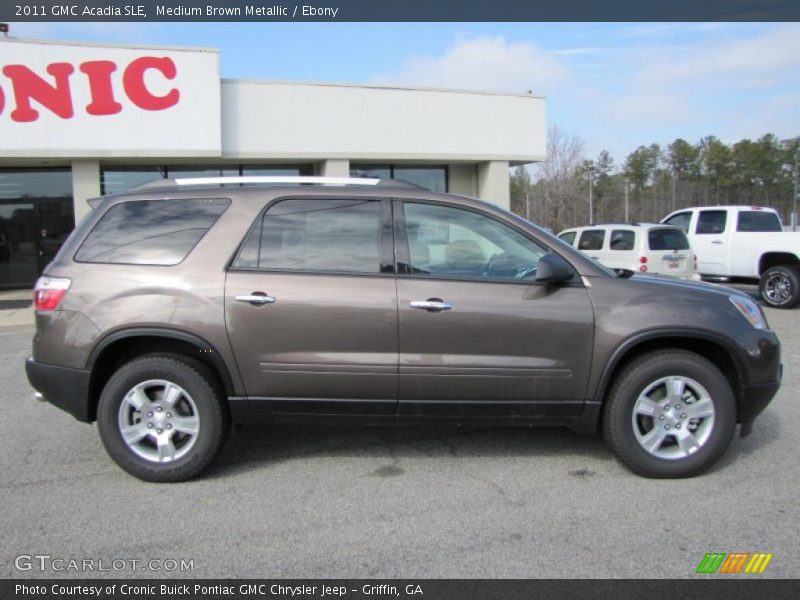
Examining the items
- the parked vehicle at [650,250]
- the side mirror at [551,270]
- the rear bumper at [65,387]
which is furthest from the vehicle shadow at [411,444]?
the parked vehicle at [650,250]

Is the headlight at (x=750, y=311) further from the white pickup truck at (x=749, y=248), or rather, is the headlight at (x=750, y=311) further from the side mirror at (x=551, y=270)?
the white pickup truck at (x=749, y=248)

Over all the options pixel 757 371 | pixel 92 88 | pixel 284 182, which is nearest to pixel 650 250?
pixel 757 371

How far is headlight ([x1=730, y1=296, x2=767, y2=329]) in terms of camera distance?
12.9 feet

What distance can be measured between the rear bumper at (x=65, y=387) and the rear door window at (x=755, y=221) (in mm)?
12308

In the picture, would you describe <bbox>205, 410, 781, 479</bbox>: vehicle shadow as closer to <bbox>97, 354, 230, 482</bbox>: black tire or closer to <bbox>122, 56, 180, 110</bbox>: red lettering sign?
<bbox>97, 354, 230, 482</bbox>: black tire

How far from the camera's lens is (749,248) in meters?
12.0

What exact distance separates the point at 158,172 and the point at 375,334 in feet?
43.4

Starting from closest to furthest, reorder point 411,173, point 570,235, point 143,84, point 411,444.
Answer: point 411,444, point 143,84, point 570,235, point 411,173

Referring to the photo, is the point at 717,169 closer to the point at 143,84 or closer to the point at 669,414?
the point at 143,84

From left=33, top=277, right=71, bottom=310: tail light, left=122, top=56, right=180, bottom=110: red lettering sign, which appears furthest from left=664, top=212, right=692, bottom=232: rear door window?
left=33, top=277, right=71, bottom=310: tail light

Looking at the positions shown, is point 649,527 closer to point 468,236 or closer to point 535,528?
point 535,528

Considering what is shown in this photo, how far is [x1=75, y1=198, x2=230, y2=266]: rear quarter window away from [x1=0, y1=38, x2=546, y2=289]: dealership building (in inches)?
411

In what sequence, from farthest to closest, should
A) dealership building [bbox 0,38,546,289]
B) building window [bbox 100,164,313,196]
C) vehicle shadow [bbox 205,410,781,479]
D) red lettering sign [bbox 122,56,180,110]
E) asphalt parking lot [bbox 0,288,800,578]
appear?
building window [bbox 100,164,313,196]
red lettering sign [bbox 122,56,180,110]
dealership building [bbox 0,38,546,289]
vehicle shadow [bbox 205,410,781,479]
asphalt parking lot [bbox 0,288,800,578]

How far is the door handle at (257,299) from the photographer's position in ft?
12.3
